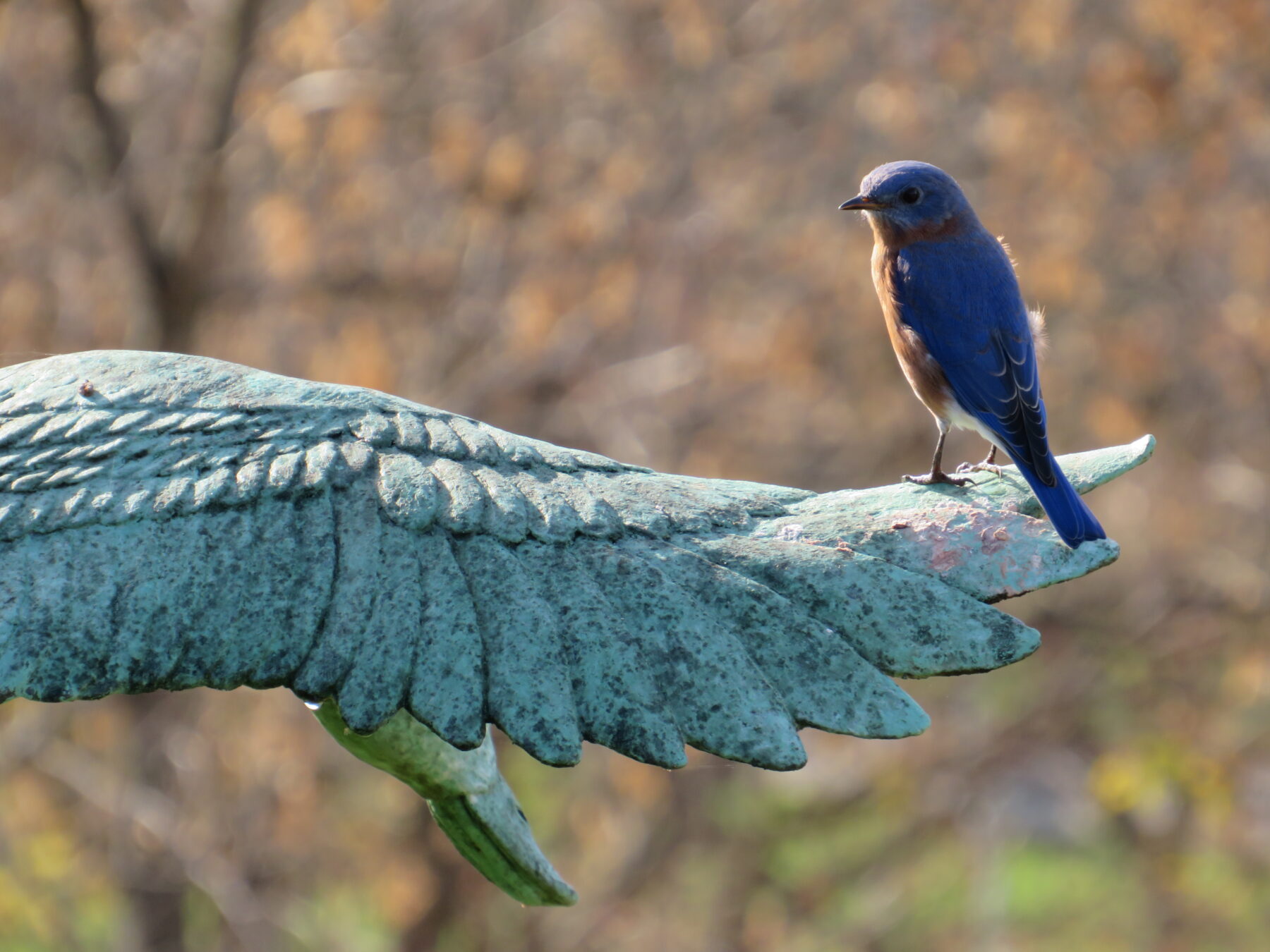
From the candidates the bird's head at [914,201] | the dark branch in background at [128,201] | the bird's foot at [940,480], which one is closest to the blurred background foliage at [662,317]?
the dark branch in background at [128,201]

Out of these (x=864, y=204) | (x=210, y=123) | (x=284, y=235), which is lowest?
(x=284, y=235)

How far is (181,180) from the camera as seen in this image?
226 inches

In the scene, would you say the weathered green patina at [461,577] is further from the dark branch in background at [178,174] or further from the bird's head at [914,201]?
the dark branch in background at [178,174]

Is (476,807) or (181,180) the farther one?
(181,180)

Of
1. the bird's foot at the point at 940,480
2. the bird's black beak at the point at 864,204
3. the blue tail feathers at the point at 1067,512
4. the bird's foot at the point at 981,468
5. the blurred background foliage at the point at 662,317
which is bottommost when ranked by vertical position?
the blurred background foliage at the point at 662,317

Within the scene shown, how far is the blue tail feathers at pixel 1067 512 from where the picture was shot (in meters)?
1.66

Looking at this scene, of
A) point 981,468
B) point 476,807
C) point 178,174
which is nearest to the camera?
point 476,807

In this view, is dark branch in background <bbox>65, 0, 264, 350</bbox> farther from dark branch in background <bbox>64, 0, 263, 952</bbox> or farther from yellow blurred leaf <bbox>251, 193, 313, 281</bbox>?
yellow blurred leaf <bbox>251, 193, 313, 281</bbox>

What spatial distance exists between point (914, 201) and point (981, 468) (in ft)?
1.80

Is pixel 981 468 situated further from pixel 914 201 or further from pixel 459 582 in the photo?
pixel 459 582

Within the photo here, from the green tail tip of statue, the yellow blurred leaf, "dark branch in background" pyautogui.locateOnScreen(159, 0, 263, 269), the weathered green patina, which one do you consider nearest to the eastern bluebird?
the weathered green patina

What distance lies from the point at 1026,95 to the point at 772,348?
1584mm

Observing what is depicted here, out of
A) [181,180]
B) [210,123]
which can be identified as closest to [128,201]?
[181,180]

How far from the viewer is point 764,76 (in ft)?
21.8
